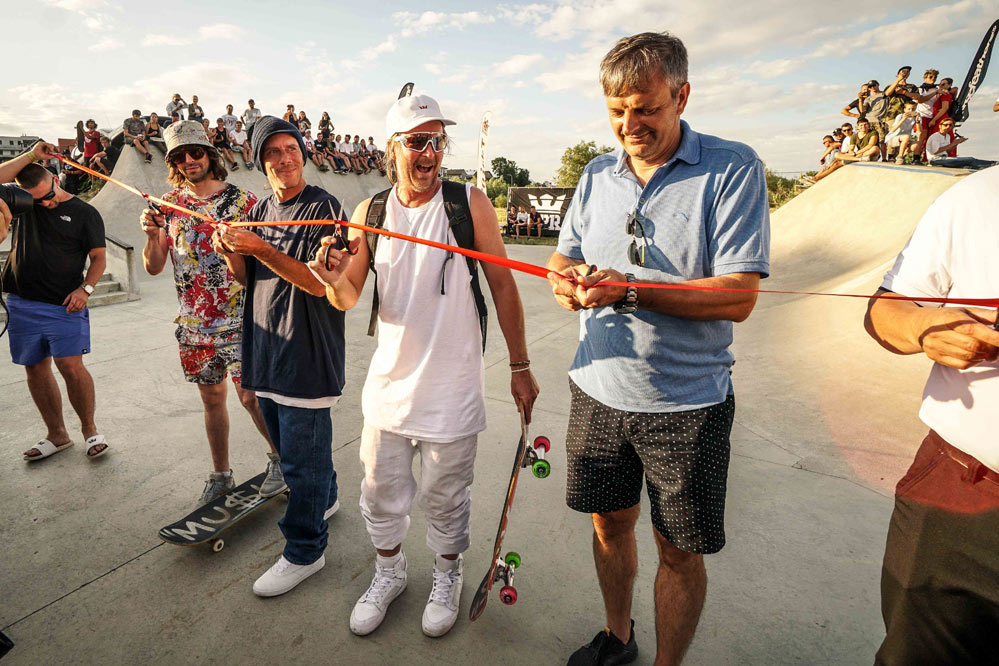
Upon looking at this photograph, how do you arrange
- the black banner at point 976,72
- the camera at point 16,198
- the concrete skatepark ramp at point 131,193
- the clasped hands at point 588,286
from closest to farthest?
1. the clasped hands at point 588,286
2. the camera at point 16,198
3. the black banner at point 976,72
4. the concrete skatepark ramp at point 131,193

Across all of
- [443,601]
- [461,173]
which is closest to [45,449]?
[443,601]

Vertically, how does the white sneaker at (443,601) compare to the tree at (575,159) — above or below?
below

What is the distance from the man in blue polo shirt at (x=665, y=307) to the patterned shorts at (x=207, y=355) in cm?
226

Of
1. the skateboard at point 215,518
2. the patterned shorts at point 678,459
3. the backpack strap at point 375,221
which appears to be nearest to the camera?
the patterned shorts at point 678,459

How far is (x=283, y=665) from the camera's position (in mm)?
2045

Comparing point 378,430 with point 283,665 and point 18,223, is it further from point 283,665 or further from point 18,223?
point 18,223

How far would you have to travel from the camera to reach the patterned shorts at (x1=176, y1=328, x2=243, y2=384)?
2936mm

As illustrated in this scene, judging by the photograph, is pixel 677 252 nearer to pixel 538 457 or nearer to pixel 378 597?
pixel 538 457

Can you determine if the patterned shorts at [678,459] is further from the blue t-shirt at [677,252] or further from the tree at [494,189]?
the tree at [494,189]

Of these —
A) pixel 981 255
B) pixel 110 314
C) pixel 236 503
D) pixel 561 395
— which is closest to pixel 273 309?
pixel 236 503

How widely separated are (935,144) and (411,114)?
640 inches

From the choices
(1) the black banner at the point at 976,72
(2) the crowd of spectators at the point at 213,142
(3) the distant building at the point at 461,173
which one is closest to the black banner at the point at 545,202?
(3) the distant building at the point at 461,173

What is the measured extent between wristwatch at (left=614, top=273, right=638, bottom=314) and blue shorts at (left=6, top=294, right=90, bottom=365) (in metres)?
3.92

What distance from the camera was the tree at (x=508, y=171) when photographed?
63656 mm
